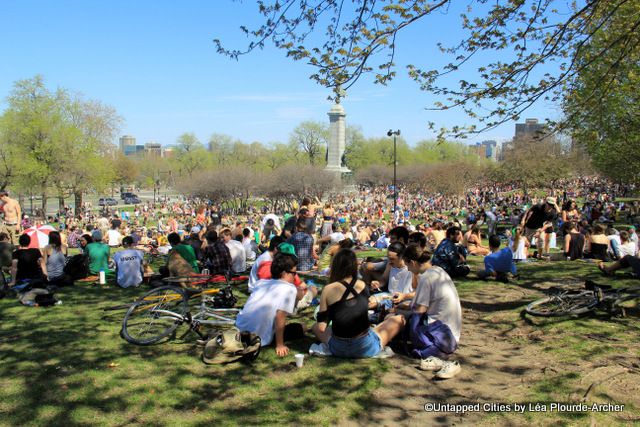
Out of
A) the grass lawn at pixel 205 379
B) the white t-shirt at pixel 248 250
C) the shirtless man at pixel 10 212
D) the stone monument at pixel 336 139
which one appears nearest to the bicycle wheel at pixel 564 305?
the grass lawn at pixel 205 379

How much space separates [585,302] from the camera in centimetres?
662

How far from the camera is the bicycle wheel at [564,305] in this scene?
6.44 metres

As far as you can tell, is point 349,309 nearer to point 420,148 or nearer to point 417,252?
point 417,252

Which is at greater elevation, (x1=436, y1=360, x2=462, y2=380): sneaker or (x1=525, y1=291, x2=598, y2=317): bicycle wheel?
(x1=525, y1=291, x2=598, y2=317): bicycle wheel

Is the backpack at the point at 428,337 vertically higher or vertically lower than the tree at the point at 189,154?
lower

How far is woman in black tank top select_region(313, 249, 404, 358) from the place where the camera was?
4.91m

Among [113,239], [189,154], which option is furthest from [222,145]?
[113,239]

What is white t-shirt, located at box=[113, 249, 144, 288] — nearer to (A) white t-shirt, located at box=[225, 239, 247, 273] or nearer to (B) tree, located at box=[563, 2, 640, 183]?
(A) white t-shirt, located at box=[225, 239, 247, 273]

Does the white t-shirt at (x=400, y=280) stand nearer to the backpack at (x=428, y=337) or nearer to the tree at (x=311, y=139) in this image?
the backpack at (x=428, y=337)

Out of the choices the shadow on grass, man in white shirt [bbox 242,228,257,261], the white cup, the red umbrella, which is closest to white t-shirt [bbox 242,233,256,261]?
man in white shirt [bbox 242,228,257,261]

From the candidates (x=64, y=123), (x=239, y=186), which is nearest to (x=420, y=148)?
(x=239, y=186)

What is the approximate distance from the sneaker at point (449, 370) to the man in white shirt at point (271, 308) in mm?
1589

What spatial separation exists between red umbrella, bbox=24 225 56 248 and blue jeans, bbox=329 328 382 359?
7616 millimetres

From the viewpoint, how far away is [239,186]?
56844 mm
